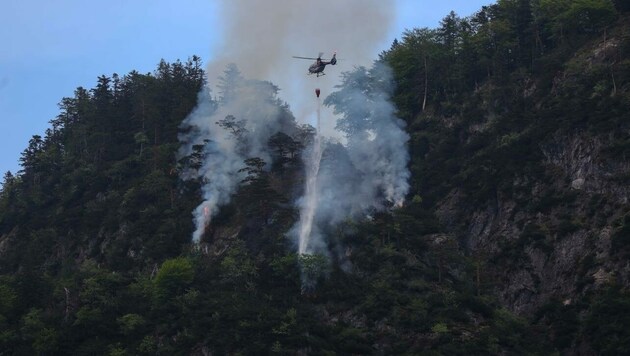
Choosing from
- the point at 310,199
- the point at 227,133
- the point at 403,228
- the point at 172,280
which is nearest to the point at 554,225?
the point at 403,228

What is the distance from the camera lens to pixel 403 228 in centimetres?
8781

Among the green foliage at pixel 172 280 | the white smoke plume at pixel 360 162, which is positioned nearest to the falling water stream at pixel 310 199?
the white smoke plume at pixel 360 162

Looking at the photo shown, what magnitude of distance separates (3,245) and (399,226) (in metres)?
Result: 54.2

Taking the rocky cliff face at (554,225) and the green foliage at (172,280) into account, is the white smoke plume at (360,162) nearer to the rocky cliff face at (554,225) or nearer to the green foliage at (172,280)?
the rocky cliff face at (554,225)

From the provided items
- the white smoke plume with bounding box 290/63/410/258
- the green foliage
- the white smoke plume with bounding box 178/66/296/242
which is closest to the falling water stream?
the white smoke plume with bounding box 290/63/410/258

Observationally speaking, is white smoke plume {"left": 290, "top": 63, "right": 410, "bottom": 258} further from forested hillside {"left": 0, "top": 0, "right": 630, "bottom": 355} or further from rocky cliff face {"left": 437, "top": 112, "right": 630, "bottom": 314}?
rocky cliff face {"left": 437, "top": 112, "right": 630, "bottom": 314}

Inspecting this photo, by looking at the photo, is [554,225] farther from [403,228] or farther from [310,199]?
[310,199]

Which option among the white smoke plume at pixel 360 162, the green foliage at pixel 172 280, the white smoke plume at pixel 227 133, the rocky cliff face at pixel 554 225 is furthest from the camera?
the white smoke plume at pixel 227 133

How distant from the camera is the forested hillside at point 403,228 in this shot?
245 ft

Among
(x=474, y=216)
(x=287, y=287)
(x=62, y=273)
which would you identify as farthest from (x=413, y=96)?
(x=62, y=273)

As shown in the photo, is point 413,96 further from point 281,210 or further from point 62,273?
point 62,273

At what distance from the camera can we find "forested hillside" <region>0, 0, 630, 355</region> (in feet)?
245

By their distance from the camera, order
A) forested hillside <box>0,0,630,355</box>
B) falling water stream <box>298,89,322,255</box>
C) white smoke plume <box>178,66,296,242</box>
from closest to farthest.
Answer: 1. forested hillside <box>0,0,630,355</box>
2. falling water stream <box>298,89,322,255</box>
3. white smoke plume <box>178,66,296,242</box>

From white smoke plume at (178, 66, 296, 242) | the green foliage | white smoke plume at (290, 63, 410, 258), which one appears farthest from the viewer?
white smoke plume at (178, 66, 296, 242)
